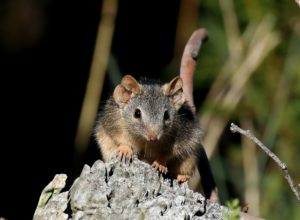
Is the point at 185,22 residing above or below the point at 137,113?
above

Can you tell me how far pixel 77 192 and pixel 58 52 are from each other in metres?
5.86

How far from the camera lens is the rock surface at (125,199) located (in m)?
3.27

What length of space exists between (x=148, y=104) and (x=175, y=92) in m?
0.18

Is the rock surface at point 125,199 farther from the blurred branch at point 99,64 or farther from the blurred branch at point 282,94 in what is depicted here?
the blurred branch at point 99,64

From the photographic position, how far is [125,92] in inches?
207

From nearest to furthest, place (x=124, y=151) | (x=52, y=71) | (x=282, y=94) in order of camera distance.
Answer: (x=124, y=151) < (x=282, y=94) < (x=52, y=71)

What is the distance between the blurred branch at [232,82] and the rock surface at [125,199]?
3464 millimetres

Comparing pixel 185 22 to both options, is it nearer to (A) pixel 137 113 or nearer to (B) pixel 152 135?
(A) pixel 137 113

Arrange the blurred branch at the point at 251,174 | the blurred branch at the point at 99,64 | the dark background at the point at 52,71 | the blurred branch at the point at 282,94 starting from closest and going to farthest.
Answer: the blurred branch at the point at 251,174, the blurred branch at the point at 282,94, the blurred branch at the point at 99,64, the dark background at the point at 52,71

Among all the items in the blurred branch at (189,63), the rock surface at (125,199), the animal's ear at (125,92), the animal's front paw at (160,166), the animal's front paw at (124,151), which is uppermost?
the blurred branch at (189,63)

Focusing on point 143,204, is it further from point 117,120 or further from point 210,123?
point 210,123

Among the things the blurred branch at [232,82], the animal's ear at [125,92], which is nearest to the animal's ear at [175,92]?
the animal's ear at [125,92]

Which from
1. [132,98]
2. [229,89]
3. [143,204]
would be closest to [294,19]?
[229,89]

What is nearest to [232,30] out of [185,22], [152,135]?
[185,22]
